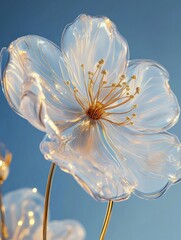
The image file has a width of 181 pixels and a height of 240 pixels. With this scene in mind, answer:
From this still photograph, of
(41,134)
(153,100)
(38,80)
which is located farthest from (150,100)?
(41,134)

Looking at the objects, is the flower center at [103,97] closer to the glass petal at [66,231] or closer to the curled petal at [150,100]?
the curled petal at [150,100]

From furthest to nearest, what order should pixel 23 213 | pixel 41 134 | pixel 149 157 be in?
1. pixel 41 134
2. pixel 149 157
3. pixel 23 213

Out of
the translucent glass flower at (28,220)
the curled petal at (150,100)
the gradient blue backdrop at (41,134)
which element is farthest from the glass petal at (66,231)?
the gradient blue backdrop at (41,134)

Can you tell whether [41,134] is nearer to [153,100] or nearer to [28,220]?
[153,100]

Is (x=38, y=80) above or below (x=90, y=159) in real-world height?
above

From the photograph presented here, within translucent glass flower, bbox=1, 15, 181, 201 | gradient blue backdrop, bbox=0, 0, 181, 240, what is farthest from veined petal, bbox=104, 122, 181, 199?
gradient blue backdrop, bbox=0, 0, 181, 240

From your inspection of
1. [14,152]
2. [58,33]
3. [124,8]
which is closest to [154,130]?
[14,152]

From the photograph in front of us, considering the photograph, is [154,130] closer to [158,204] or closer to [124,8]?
[158,204]
